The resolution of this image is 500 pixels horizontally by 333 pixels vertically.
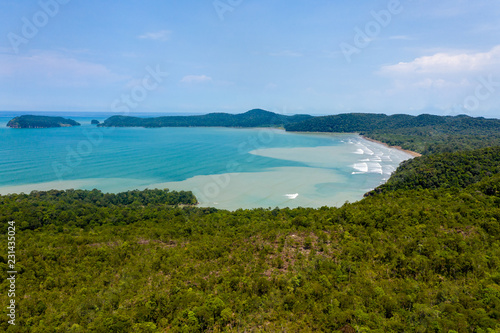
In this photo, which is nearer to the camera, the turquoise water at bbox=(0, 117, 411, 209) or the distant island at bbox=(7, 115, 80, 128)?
the turquoise water at bbox=(0, 117, 411, 209)

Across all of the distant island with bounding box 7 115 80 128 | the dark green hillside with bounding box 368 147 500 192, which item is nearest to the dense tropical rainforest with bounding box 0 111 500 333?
the dark green hillside with bounding box 368 147 500 192

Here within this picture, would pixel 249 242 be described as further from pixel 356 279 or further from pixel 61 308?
pixel 61 308

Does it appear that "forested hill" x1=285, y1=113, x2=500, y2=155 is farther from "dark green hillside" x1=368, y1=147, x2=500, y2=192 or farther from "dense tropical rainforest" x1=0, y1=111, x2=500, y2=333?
"dense tropical rainforest" x1=0, y1=111, x2=500, y2=333

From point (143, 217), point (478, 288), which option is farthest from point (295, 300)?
point (143, 217)

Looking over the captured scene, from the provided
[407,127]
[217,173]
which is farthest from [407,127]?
[217,173]

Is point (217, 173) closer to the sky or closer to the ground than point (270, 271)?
closer to the sky

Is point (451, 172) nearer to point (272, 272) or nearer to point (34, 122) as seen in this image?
point (272, 272)
